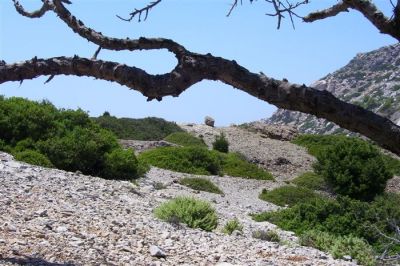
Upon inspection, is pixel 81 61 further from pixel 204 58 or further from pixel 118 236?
pixel 118 236

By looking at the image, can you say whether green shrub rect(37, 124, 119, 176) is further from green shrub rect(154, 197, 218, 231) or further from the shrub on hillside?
green shrub rect(154, 197, 218, 231)

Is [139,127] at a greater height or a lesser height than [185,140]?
greater

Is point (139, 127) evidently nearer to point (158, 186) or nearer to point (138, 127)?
point (138, 127)

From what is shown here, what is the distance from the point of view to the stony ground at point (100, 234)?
686 centimetres

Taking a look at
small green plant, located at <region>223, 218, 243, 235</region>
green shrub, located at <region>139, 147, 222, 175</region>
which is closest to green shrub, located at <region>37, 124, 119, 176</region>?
green shrub, located at <region>139, 147, 222, 175</region>

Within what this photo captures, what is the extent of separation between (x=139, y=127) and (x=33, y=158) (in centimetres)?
2660

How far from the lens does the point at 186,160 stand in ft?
74.6

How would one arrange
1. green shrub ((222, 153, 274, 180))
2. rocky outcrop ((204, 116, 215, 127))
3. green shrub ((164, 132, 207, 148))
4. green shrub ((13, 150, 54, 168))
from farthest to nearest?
1. rocky outcrop ((204, 116, 215, 127))
2. green shrub ((164, 132, 207, 148))
3. green shrub ((222, 153, 274, 180))
4. green shrub ((13, 150, 54, 168))

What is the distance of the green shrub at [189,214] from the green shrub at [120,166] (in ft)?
18.0

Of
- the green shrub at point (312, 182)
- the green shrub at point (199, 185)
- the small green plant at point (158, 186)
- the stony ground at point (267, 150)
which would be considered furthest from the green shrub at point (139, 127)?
the small green plant at point (158, 186)

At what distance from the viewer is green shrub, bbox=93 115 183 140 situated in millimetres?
38406

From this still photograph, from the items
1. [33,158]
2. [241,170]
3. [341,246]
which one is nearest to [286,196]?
[241,170]

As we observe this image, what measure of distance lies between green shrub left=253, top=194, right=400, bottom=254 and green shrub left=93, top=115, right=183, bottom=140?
25.9 meters

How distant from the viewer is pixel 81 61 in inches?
163
